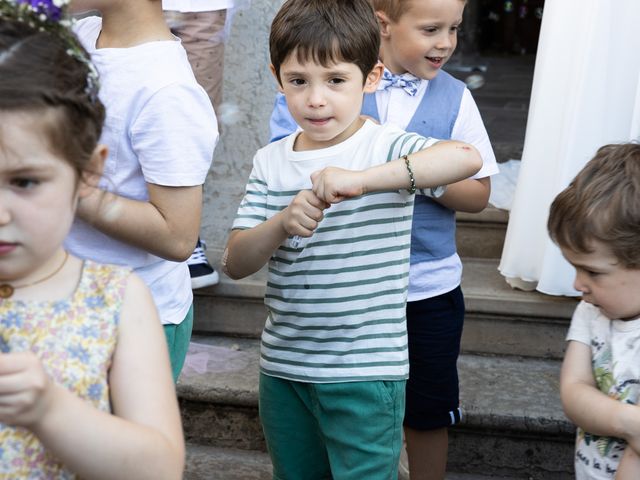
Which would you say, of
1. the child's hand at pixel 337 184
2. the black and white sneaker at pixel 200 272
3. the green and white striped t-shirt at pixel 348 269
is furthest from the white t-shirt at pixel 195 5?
the child's hand at pixel 337 184

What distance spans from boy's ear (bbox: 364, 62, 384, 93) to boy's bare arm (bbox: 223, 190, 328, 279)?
38 centimetres

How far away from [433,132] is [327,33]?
49 centimetres

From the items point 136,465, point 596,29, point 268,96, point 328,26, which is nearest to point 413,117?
point 328,26

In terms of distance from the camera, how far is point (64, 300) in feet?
4.81

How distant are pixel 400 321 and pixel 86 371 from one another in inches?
36.9

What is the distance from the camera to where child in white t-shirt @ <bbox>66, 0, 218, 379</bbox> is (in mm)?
1972

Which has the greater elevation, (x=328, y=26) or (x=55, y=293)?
(x=328, y=26)

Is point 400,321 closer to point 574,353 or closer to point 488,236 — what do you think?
point 574,353

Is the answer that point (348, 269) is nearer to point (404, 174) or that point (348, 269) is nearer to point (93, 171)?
point (404, 174)

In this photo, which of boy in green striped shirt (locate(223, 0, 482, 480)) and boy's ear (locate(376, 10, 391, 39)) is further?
boy's ear (locate(376, 10, 391, 39))

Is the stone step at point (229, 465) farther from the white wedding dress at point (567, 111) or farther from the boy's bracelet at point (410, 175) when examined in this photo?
the boy's bracelet at point (410, 175)

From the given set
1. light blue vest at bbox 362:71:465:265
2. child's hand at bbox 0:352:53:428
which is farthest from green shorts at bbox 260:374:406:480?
child's hand at bbox 0:352:53:428

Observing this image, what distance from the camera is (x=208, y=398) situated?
3488 millimetres

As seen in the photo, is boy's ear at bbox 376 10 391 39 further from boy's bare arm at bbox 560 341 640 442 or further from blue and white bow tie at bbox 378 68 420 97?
boy's bare arm at bbox 560 341 640 442
